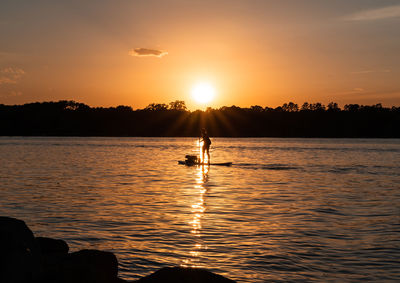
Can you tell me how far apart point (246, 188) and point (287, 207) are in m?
6.17

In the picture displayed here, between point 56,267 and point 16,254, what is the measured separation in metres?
0.81

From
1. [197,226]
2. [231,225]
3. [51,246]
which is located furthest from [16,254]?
[231,225]

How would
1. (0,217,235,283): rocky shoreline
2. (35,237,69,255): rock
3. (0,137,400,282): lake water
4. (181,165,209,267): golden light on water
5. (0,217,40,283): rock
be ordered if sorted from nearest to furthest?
(0,217,40,283): rock < (0,217,235,283): rocky shoreline < (35,237,69,255): rock < (0,137,400,282): lake water < (181,165,209,267): golden light on water

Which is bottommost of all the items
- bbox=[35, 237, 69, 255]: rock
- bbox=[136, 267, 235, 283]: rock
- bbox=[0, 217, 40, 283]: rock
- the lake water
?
the lake water

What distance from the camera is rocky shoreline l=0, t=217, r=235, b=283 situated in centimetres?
631

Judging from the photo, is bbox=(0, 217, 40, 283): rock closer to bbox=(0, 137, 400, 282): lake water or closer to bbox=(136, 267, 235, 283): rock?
bbox=(136, 267, 235, 283): rock

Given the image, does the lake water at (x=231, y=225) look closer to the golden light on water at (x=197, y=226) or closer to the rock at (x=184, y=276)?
the golden light on water at (x=197, y=226)

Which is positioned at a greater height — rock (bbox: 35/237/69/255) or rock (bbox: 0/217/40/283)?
rock (bbox: 0/217/40/283)

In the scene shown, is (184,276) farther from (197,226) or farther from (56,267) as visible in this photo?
(197,226)

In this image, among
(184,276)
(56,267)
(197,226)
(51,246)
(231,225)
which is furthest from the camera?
(231,225)

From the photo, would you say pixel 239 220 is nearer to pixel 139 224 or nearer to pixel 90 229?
pixel 139 224

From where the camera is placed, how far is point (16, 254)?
20.9 ft

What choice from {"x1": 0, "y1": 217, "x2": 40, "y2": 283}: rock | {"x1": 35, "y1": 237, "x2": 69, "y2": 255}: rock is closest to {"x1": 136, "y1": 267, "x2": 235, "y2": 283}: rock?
{"x1": 0, "y1": 217, "x2": 40, "y2": 283}: rock

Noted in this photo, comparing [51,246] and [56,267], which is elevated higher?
[56,267]
